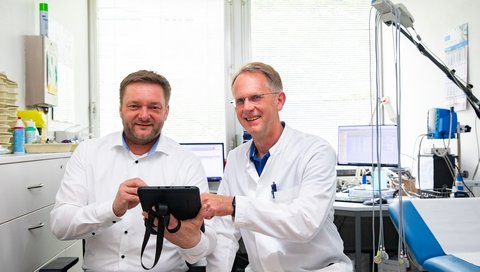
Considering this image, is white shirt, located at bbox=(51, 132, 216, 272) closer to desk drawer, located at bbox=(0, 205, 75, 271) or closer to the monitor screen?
desk drawer, located at bbox=(0, 205, 75, 271)

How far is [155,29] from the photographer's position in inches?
144

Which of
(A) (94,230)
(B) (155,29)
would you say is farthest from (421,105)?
(A) (94,230)

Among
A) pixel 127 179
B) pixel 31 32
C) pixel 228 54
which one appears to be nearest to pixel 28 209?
pixel 127 179

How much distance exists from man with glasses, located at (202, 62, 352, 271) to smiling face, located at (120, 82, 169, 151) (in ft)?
1.03

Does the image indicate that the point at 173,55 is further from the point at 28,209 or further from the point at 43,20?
the point at 28,209

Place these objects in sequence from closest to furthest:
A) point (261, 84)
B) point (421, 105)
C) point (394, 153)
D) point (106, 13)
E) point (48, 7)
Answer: point (261, 84) → point (48, 7) → point (394, 153) → point (421, 105) → point (106, 13)

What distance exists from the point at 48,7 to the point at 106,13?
105 centimetres

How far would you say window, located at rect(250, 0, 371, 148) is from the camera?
3734 mm

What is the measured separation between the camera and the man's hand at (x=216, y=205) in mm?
1269

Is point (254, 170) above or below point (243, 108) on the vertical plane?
below

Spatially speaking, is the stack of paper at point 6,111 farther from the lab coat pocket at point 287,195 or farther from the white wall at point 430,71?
the white wall at point 430,71

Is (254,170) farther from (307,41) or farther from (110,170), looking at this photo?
(307,41)

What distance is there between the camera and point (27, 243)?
163cm

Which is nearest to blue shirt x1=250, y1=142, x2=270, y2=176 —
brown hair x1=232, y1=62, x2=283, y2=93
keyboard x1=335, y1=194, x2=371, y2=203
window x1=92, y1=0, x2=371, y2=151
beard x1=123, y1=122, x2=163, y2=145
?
brown hair x1=232, y1=62, x2=283, y2=93
